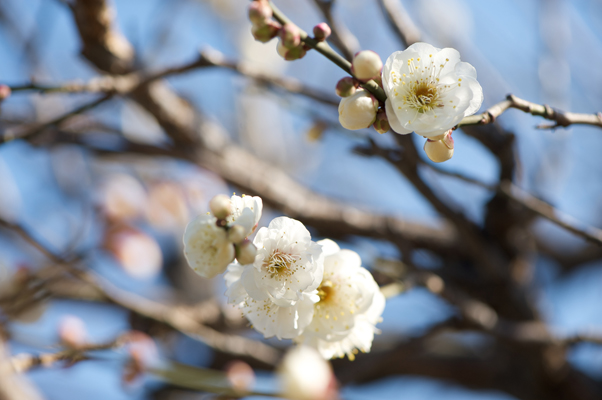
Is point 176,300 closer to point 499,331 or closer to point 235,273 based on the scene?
point 499,331

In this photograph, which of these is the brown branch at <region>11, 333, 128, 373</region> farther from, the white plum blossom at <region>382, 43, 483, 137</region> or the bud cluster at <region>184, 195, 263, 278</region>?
the white plum blossom at <region>382, 43, 483, 137</region>

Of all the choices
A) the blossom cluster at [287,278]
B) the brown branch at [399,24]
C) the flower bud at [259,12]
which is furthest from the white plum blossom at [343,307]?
the brown branch at [399,24]

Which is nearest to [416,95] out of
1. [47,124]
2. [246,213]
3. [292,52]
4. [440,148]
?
[440,148]

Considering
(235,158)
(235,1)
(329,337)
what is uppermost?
(235,1)

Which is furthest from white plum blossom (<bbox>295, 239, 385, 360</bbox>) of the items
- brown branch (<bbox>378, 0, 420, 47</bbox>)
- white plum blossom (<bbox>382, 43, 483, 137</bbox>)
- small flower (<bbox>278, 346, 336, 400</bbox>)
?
brown branch (<bbox>378, 0, 420, 47</bbox>)

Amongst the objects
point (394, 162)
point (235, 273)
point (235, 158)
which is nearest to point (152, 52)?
point (235, 158)

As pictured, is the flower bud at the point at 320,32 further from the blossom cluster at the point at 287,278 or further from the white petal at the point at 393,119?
the blossom cluster at the point at 287,278
